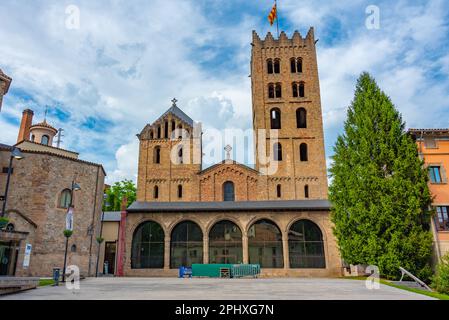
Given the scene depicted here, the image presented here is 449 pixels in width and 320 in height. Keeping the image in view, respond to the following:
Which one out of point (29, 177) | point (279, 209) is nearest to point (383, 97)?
Result: point (279, 209)

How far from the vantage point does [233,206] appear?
3122 centimetres

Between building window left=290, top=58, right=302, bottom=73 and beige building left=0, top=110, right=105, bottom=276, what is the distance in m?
25.2

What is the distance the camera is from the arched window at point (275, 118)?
38094 millimetres

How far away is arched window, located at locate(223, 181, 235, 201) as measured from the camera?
35.2m

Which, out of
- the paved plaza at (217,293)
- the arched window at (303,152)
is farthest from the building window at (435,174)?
the arched window at (303,152)

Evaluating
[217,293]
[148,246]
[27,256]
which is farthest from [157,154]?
[217,293]

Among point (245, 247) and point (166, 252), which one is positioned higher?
point (245, 247)

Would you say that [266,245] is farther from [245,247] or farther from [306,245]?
[306,245]

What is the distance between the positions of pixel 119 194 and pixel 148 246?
2675 cm

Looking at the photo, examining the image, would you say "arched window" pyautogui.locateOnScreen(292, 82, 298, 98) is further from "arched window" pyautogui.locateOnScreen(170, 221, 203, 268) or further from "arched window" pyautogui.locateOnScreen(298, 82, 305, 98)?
"arched window" pyautogui.locateOnScreen(170, 221, 203, 268)

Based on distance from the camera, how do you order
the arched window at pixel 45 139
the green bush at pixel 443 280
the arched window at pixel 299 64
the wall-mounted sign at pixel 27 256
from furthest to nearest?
1. the arched window at pixel 45 139
2. the arched window at pixel 299 64
3. the wall-mounted sign at pixel 27 256
4. the green bush at pixel 443 280

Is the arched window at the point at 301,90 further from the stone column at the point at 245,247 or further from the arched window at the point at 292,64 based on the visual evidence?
the stone column at the point at 245,247

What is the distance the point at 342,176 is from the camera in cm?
2362

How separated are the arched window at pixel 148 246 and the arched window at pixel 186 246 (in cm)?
111
